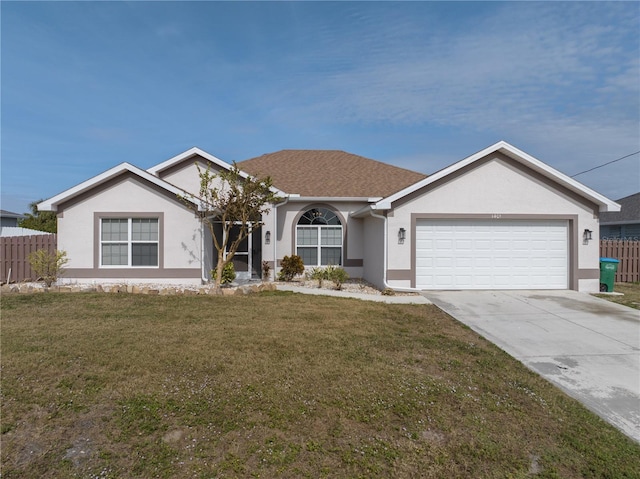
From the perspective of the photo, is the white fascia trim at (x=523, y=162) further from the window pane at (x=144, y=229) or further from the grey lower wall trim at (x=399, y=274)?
the window pane at (x=144, y=229)

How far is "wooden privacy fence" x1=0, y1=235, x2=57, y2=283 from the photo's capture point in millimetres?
13883

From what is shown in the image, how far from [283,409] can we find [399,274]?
27.9ft

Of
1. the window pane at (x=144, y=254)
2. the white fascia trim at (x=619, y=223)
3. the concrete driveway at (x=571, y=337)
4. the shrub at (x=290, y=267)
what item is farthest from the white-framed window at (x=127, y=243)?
the white fascia trim at (x=619, y=223)

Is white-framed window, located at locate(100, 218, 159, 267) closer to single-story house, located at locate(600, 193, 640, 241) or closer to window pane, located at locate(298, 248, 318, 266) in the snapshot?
window pane, located at locate(298, 248, 318, 266)

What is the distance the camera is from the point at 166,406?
164 inches

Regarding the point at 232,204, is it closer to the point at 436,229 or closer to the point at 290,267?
the point at 290,267

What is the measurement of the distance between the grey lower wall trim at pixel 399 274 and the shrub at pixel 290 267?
3.85 metres

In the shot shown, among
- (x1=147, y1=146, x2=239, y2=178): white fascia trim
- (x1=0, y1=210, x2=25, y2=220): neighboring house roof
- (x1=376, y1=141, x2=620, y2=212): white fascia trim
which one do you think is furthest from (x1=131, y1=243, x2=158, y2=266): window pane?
(x1=0, y1=210, x2=25, y2=220): neighboring house roof

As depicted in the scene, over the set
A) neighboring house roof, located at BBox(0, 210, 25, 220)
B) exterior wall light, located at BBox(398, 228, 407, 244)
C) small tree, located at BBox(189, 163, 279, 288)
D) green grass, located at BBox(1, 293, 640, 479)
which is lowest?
green grass, located at BBox(1, 293, 640, 479)

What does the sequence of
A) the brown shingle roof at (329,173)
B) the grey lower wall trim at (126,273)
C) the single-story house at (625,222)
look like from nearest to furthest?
the grey lower wall trim at (126,273) < the brown shingle roof at (329,173) < the single-story house at (625,222)

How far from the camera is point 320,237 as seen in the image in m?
15.6

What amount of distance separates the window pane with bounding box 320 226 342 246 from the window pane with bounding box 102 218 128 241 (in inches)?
292

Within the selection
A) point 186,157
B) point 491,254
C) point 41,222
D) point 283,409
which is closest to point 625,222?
point 491,254

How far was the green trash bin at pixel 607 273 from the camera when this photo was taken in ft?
40.5
